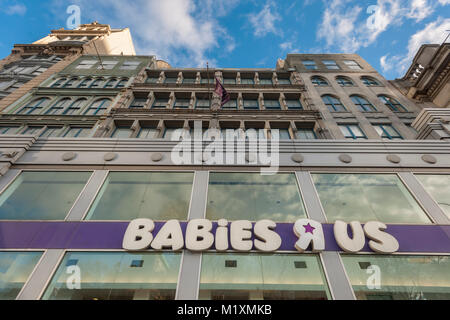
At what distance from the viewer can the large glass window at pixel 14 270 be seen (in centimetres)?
643

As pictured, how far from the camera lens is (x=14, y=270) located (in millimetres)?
6793

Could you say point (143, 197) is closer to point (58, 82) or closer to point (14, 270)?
point (14, 270)

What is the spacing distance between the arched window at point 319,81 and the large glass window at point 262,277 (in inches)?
709

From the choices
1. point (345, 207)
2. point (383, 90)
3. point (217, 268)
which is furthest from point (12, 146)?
point (383, 90)

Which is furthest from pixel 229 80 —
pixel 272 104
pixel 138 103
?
pixel 138 103

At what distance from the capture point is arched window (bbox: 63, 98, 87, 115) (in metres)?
16.3

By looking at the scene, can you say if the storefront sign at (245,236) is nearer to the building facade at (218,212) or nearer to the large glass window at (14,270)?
the building facade at (218,212)

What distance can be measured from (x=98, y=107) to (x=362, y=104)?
22.7 metres

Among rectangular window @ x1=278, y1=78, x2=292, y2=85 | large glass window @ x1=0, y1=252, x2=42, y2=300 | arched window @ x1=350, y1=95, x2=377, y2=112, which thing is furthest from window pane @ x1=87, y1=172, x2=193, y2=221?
arched window @ x1=350, y1=95, x2=377, y2=112

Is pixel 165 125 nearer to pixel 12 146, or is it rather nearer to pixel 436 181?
pixel 12 146

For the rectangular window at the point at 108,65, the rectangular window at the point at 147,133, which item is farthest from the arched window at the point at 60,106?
the rectangular window at the point at 147,133

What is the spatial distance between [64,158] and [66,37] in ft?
106
